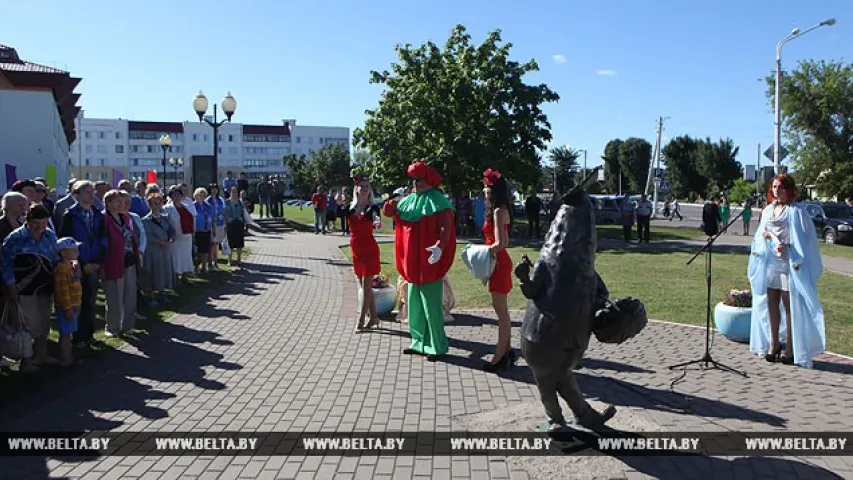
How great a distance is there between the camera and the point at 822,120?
43906 millimetres

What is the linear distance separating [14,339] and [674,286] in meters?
10.9

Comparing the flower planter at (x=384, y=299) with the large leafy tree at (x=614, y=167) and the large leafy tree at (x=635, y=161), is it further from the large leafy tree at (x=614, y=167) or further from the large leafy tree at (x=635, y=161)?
the large leafy tree at (x=614, y=167)

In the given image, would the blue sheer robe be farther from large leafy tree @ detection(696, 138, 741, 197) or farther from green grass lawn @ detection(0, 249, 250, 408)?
large leafy tree @ detection(696, 138, 741, 197)

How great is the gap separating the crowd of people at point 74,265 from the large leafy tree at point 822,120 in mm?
45240

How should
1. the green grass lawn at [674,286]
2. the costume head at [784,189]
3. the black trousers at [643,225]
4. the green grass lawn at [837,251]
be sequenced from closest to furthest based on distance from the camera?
the costume head at [784,189] → the green grass lawn at [674,286] → the green grass lawn at [837,251] → the black trousers at [643,225]

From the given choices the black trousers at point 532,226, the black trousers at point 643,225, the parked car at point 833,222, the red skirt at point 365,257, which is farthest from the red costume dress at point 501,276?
the parked car at point 833,222

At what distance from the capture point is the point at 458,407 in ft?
17.8

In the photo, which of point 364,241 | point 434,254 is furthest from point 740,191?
point 434,254

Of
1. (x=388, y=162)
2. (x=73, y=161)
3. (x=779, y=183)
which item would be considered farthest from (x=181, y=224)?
(x=73, y=161)

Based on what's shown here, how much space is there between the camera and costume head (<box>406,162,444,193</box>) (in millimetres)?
6957

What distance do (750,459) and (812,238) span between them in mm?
3395

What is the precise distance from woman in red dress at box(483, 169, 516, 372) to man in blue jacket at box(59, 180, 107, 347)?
4559mm

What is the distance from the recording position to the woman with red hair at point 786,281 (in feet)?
21.6

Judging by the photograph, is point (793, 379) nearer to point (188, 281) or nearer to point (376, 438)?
point (376, 438)
